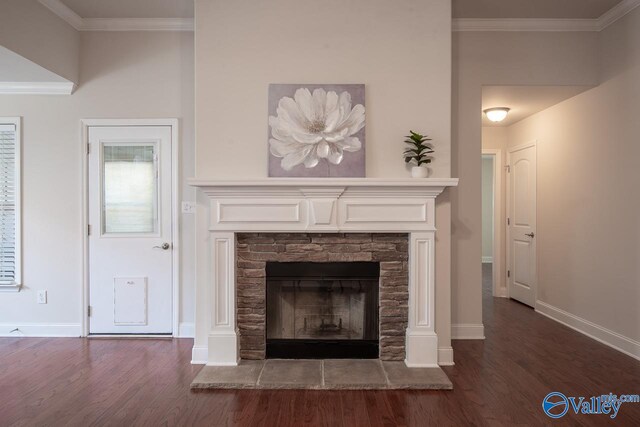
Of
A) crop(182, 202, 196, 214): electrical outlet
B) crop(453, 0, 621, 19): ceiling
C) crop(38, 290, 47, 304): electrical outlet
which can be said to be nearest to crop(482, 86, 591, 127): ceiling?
crop(453, 0, 621, 19): ceiling

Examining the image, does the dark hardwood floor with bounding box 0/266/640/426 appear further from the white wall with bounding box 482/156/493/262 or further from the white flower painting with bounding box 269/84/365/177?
the white wall with bounding box 482/156/493/262

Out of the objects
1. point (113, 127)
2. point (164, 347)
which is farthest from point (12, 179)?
point (164, 347)

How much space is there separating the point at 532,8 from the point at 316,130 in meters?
2.23

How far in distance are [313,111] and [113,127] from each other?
1.96 metres

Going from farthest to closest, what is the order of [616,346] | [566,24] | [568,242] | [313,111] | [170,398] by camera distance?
1. [568,242]
2. [566,24]
3. [616,346]
4. [313,111]
5. [170,398]

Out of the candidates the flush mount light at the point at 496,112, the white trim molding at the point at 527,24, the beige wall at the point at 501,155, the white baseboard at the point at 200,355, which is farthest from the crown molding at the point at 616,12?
A: the white baseboard at the point at 200,355

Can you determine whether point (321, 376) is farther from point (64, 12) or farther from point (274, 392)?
point (64, 12)

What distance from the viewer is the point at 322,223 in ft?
9.24

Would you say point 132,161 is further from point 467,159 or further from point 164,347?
point 467,159

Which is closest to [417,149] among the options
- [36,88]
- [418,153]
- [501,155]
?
[418,153]

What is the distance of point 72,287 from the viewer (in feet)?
11.6

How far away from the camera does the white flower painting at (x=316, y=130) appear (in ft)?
9.34

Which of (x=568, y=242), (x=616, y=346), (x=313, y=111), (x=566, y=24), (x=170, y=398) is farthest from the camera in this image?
(x=568, y=242)

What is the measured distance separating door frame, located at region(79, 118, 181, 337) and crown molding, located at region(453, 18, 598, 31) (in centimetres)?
280
